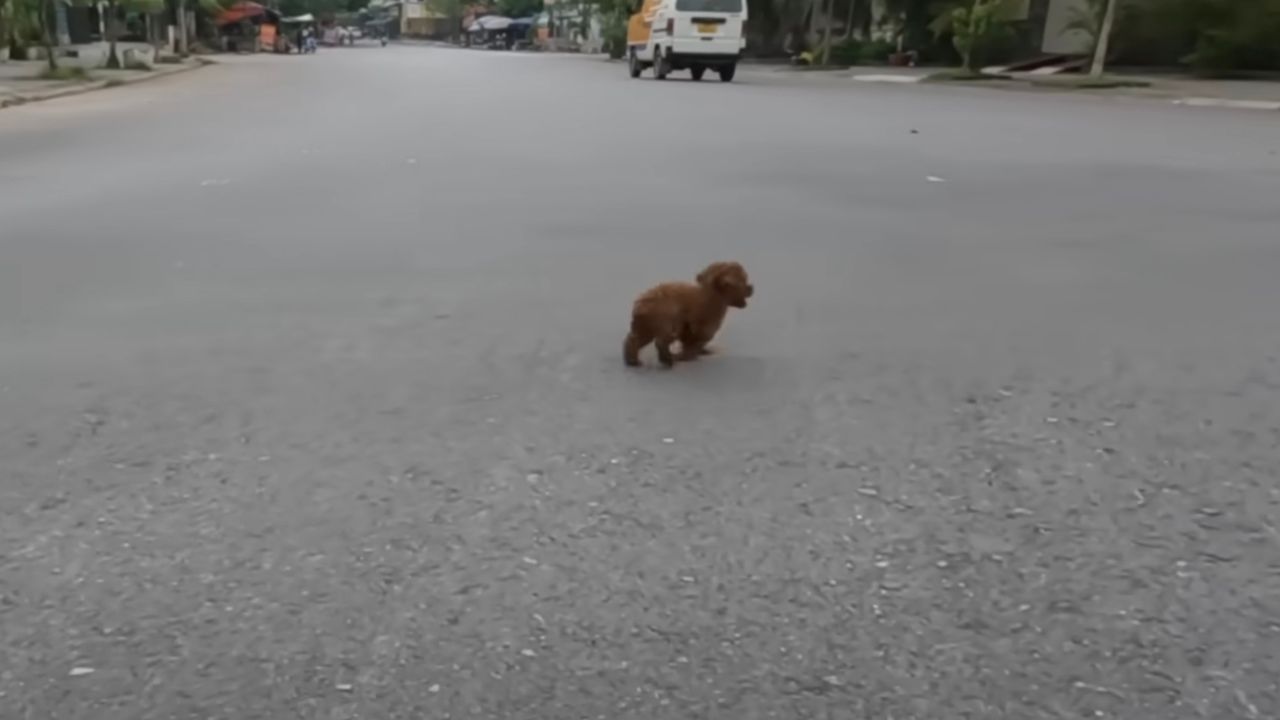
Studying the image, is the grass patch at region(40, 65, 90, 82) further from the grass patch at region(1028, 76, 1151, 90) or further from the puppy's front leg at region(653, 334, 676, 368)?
the puppy's front leg at region(653, 334, 676, 368)

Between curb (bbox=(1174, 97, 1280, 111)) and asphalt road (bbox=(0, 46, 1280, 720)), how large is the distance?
11.4 m

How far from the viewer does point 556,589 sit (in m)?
2.49

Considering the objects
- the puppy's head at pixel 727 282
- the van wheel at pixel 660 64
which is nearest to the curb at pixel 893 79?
the van wheel at pixel 660 64

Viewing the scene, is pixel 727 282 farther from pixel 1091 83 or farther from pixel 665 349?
pixel 1091 83

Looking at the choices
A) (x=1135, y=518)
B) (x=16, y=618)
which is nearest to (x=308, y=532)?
(x=16, y=618)

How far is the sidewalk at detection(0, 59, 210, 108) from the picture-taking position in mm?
18594

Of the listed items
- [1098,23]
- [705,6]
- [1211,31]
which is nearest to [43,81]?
[705,6]

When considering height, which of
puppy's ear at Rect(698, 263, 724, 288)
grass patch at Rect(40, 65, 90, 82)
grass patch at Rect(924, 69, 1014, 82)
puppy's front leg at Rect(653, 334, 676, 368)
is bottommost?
grass patch at Rect(40, 65, 90, 82)

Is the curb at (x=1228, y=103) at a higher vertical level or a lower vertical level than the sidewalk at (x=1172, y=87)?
higher

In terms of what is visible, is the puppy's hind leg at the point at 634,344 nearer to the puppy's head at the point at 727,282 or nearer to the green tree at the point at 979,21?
the puppy's head at the point at 727,282

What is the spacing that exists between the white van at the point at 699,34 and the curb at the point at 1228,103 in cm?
996

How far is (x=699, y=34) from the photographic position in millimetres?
26328

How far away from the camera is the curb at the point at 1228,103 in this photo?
17369 mm

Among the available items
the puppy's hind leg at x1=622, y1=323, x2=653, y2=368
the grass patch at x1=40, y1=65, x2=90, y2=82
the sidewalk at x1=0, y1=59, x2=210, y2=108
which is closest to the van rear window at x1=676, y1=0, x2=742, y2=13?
the sidewalk at x1=0, y1=59, x2=210, y2=108
